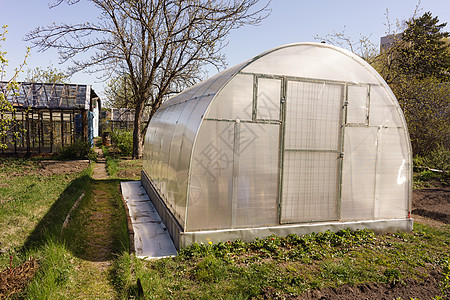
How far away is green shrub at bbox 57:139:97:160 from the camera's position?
14812mm

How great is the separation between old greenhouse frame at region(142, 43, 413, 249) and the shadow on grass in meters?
1.15

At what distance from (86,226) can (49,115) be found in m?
12.5

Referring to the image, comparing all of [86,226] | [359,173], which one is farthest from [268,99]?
[86,226]

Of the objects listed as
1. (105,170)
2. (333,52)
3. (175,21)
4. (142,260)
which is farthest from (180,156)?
(175,21)

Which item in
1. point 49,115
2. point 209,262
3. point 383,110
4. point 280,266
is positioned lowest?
point 280,266

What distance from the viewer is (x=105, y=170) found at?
45.2ft

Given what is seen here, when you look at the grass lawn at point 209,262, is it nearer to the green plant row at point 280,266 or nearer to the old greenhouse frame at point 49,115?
the green plant row at point 280,266

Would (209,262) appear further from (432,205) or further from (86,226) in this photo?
(432,205)

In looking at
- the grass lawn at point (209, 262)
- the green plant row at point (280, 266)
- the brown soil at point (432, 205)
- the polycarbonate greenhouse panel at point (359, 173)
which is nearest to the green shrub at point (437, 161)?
the brown soil at point (432, 205)

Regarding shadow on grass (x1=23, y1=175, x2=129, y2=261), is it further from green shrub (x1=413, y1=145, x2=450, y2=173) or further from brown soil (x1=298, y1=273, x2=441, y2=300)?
green shrub (x1=413, y1=145, x2=450, y2=173)

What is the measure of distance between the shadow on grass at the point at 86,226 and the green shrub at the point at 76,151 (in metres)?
5.93

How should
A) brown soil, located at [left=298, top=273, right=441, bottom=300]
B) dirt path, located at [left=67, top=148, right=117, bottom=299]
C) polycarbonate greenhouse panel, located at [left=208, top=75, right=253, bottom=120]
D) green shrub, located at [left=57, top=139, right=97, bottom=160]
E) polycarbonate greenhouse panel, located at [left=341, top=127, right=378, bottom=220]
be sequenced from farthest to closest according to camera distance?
green shrub, located at [left=57, top=139, right=97, bottom=160], polycarbonate greenhouse panel, located at [left=341, top=127, right=378, bottom=220], polycarbonate greenhouse panel, located at [left=208, top=75, right=253, bottom=120], dirt path, located at [left=67, top=148, right=117, bottom=299], brown soil, located at [left=298, top=273, right=441, bottom=300]

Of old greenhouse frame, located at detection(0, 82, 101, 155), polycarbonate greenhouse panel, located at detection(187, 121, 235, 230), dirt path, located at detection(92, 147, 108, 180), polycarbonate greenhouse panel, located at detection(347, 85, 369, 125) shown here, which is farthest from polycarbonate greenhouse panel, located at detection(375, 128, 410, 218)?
old greenhouse frame, located at detection(0, 82, 101, 155)

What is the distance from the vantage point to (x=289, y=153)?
5.50m
